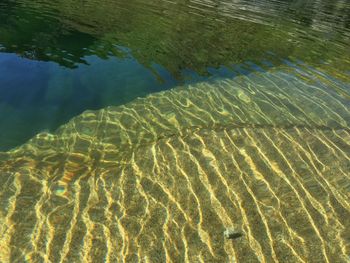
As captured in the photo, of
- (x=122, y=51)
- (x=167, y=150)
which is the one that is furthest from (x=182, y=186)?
(x=122, y=51)

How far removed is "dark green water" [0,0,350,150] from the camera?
10781mm

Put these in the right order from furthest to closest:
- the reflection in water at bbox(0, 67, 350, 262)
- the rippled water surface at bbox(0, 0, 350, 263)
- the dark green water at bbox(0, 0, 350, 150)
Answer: the dark green water at bbox(0, 0, 350, 150)
the rippled water surface at bbox(0, 0, 350, 263)
the reflection in water at bbox(0, 67, 350, 262)

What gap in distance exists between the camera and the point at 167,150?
8352mm

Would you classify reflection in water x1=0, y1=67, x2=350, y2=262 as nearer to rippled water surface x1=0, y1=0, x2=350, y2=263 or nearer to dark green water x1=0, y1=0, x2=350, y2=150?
rippled water surface x1=0, y1=0, x2=350, y2=263

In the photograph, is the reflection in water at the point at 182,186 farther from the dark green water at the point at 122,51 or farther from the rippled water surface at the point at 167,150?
the dark green water at the point at 122,51

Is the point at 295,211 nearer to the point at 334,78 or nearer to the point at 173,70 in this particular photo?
the point at 173,70

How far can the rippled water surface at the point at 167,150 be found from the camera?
5.85m

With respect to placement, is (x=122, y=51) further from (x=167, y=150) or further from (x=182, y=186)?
(x=182, y=186)

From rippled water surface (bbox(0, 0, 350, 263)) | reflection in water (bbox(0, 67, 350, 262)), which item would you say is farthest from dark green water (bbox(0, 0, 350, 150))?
reflection in water (bbox(0, 67, 350, 262))

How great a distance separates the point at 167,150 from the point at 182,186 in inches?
58.6

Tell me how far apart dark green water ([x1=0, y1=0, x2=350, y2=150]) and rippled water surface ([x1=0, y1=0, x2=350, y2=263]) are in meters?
0.09

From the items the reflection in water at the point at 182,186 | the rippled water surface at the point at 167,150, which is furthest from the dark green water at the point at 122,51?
the reflection in water at the point at 182,186

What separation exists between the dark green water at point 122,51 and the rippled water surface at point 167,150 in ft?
0.31

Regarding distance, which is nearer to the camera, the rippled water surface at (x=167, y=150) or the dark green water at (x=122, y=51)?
the rippled water surface at (x=167, y=150)
